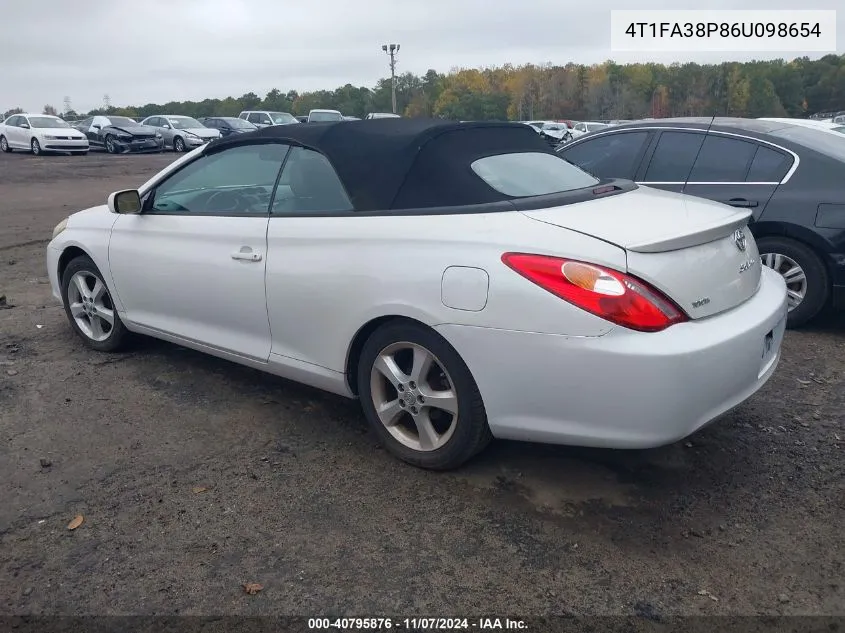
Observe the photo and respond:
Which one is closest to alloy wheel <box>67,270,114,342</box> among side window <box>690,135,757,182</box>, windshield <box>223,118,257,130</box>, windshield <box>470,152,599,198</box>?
windshield <box>470,152,599,198</box>

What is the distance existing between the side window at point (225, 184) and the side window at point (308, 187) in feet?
0.31

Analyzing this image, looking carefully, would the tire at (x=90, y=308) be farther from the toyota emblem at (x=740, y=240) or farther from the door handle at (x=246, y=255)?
the toyota emblem at (x=740, y=240)

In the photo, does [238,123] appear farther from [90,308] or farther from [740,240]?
[740,240]

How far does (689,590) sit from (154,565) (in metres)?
1.91

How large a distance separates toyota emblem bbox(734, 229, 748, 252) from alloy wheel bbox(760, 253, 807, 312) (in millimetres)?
2299

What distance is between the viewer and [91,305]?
508 centimetres

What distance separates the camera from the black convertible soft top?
11.3 ft

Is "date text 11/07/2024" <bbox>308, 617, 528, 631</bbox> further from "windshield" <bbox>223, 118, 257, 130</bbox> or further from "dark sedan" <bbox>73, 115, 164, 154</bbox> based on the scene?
"windshield" <bbox>223, 118, 257, 130</bbox>

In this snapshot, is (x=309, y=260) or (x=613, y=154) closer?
(x=309, y=260)

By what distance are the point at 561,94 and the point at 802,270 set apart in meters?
75.4

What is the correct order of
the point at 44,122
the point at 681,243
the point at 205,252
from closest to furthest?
1. the point at 681,243
2. the point at 205,252
3. the point at 44,122

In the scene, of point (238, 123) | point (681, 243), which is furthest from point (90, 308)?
point (238, 123)

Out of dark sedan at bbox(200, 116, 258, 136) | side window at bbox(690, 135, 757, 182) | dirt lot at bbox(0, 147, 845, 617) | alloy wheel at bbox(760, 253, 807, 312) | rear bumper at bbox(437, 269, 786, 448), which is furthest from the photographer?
dark sedan at bbox(200, 116, 258, 136)

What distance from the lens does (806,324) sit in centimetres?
570
